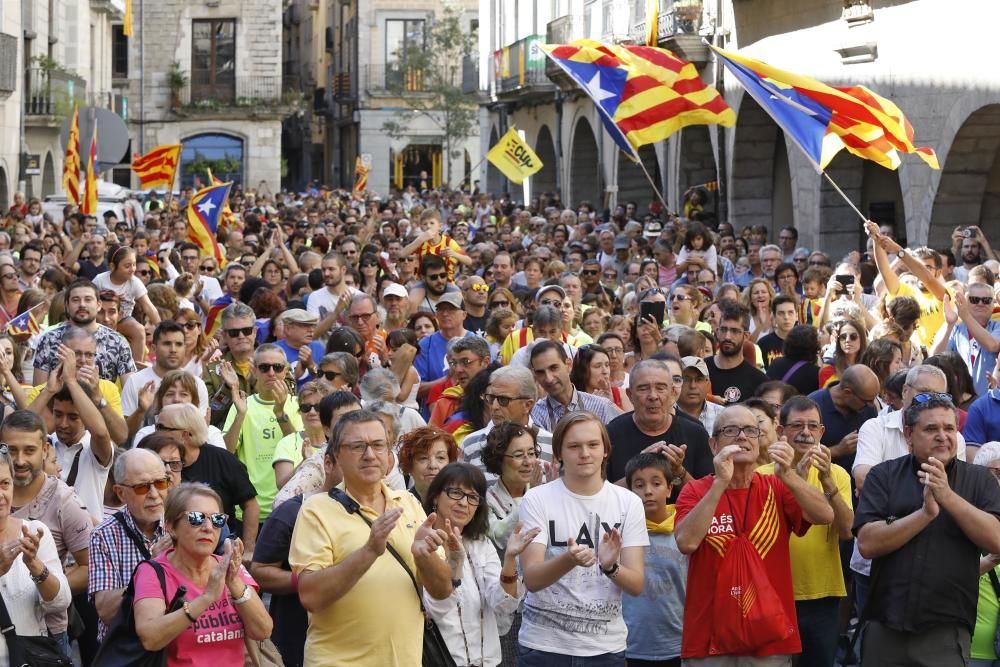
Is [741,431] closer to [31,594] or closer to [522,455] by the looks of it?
[522,455]

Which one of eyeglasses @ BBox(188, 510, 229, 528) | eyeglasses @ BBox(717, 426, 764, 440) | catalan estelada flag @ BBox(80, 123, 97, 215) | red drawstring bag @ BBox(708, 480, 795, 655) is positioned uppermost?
catalan estelada flag @ BBox(80, 123, 97, 215)

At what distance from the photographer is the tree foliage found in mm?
51500

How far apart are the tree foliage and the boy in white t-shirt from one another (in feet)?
143

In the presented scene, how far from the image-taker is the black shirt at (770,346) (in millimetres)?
10695

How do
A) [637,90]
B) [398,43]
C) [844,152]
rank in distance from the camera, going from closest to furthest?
[637,90] < [844,152] < [398,43]

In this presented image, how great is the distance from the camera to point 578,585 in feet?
19.4

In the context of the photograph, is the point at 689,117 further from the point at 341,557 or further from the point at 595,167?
the point at 595,167

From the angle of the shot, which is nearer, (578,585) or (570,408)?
(578,585)

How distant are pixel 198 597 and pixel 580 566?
133 centimetres

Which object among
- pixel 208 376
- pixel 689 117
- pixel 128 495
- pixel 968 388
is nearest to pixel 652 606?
pixel 128 495

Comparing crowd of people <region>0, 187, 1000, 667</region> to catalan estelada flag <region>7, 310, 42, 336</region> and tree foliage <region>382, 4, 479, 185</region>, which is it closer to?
catalan estelada flag <region>7, 310, 42, 336</region>

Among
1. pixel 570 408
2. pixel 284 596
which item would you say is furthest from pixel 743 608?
pixel 570 408

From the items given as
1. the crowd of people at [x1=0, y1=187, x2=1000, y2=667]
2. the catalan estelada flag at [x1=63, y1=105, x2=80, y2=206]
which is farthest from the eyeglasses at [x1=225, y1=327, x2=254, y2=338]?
the catalan estelada flag at [x1=63, y1=105, x2=80, y2=206]

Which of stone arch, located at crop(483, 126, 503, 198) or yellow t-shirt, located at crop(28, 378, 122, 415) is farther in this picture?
stone arch, located at crop(483, 126, 503, 198)
